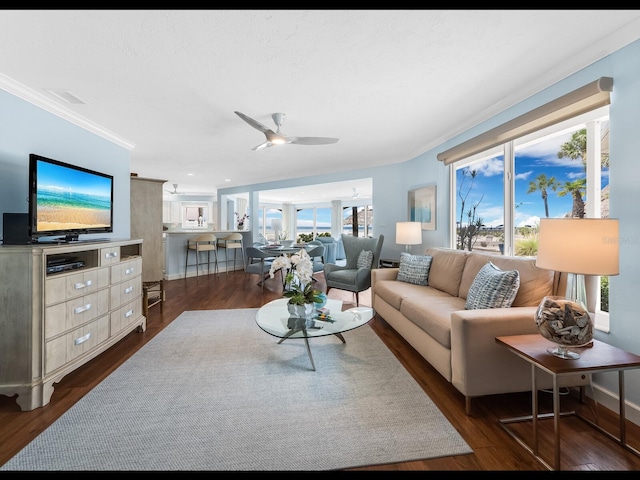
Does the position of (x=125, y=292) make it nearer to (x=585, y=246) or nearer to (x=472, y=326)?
(x=472, y=326)

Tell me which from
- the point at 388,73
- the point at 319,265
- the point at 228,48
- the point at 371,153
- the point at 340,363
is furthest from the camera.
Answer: the point at 319,265

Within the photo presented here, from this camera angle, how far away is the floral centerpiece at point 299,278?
2.40 meters

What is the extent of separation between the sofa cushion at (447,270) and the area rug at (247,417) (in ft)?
3.28

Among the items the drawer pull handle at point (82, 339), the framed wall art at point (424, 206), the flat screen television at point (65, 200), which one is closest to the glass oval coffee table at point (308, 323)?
the drawer pull handle at point (82, 339)

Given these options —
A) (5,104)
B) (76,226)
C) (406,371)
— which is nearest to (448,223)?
(406,371)

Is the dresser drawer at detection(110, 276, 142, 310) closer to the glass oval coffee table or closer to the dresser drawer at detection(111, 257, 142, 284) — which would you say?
the dresser drawer at detection(111, 257, 142, 284)

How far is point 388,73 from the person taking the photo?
2.18 metres

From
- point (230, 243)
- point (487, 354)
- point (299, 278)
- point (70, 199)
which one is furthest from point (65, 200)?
point (230, 243)

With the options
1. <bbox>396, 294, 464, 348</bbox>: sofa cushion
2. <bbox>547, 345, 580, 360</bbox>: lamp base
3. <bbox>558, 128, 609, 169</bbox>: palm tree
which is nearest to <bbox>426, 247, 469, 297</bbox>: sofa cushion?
<bbox>396, 294, 464, 348</bbox>: sofa cushion

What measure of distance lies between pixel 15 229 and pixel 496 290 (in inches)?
143

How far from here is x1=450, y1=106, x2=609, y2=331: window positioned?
211 cm
